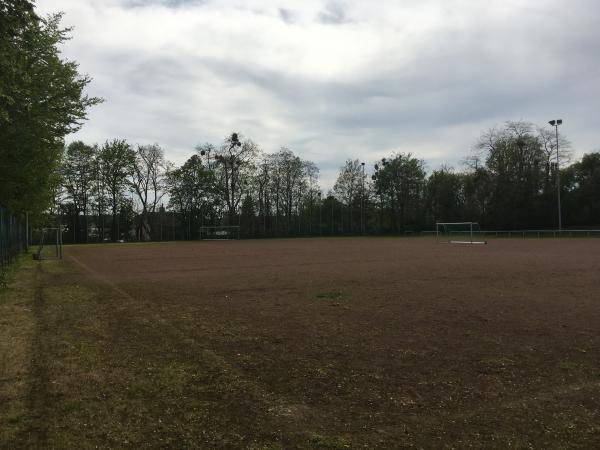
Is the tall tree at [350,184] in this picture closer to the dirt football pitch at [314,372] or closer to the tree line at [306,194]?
the tree line at [306,194]

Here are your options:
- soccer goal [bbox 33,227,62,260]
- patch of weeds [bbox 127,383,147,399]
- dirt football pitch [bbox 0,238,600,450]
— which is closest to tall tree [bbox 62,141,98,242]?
soccer goal [bbox 33,227,62,260]

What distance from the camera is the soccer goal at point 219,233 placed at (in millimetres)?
69250

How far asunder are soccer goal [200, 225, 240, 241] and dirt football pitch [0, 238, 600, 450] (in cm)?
5908

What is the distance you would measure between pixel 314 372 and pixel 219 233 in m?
65.3

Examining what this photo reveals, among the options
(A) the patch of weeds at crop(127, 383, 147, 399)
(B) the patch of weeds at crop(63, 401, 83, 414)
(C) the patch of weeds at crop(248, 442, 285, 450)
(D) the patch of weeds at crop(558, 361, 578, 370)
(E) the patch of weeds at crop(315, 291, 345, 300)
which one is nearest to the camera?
(C) the patch of weeds at crop(248, 442, 285, 450)

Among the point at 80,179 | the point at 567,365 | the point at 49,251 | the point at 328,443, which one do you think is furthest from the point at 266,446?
the point at 80,179

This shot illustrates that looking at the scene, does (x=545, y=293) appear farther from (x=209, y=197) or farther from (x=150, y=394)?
(x=209, y=197)

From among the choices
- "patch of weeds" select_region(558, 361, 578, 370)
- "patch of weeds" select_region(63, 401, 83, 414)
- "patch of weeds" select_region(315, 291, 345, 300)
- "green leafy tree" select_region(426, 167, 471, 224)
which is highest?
"green leafy tree" select_region(426, 167, 471, 224)

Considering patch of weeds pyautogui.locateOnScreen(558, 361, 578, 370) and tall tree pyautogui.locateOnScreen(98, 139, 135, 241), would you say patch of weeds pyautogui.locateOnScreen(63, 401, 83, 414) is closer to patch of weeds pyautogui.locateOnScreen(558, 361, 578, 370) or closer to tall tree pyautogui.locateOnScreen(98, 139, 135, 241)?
patch of weeds pyautogui.locateOnScreen(558, 361, 578, 370)

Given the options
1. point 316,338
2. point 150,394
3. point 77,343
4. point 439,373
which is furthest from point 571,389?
point 77,343

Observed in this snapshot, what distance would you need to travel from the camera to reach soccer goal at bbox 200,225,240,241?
69.2 meters

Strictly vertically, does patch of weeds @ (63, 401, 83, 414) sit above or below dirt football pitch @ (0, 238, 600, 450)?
above

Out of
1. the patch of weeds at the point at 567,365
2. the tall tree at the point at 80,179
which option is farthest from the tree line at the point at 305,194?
the patch of weeds at the point at 567,365

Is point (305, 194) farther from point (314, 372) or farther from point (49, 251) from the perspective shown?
point (314, 372)
